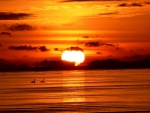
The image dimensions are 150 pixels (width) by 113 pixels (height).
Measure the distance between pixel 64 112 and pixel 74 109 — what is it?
7.94ft

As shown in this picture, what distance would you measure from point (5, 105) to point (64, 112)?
38.1 ft

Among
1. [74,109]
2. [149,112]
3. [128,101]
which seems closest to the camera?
[149,112]

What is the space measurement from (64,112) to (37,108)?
4706 mm

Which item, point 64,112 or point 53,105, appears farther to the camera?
point 53,105

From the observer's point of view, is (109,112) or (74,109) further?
(74,109)

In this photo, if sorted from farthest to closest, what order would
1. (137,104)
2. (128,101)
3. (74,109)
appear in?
(128,101)
(137,104)
(74,109)

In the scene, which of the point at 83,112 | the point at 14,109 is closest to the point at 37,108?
the point at 14,109

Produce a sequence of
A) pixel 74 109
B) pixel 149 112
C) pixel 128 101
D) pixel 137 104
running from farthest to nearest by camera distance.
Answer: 1. pixel 128 101
2. pixel 137 104
3. pixel 74 109
4. pixel 149 112

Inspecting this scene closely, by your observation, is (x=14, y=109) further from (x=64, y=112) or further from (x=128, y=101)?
(x=128, y=101)

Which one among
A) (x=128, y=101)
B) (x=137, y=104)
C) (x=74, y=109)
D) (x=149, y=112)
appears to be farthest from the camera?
(x=128, y=101)

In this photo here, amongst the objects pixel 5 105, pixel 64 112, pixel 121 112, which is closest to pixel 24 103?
pixel 5 105

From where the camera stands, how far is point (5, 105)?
212 ft

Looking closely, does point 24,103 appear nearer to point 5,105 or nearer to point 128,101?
point 5,105

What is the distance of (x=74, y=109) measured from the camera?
190ft
